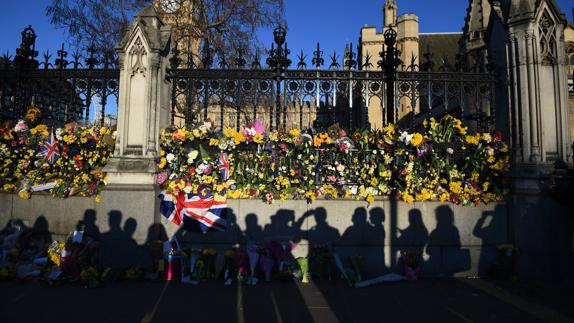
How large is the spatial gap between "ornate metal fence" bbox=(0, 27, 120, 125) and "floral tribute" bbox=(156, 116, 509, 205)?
2.01 metres

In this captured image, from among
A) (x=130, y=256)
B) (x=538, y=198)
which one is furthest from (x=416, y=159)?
(x=130, y=256)

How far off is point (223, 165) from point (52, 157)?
3732 millimetres

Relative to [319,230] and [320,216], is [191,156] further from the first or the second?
[319,230]

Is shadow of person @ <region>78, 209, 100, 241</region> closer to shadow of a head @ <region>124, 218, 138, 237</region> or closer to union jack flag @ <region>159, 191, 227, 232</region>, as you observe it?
shadow of a head @ <region>124, 218, 138, 237</region>

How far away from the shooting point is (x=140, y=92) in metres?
6.78

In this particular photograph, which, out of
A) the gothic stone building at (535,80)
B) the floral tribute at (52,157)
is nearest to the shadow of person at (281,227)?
the floral tribute at (52,157)

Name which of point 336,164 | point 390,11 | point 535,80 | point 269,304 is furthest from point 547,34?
point 390,11

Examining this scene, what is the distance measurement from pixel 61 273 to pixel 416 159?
22.4 ft

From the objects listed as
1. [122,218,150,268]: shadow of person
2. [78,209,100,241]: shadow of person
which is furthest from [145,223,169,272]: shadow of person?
[78,209,100,241]: shadow of person

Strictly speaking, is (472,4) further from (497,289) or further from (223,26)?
(497,289)

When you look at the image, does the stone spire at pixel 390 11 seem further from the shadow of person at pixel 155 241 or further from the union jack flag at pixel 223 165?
the shadow of person at pixel 155 241

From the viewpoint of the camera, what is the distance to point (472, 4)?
62.2ft

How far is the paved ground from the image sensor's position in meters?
4.39

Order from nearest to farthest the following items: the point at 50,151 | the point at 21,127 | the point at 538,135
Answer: the point at 538,135 → the point at 50,151 → the point at 21,127
